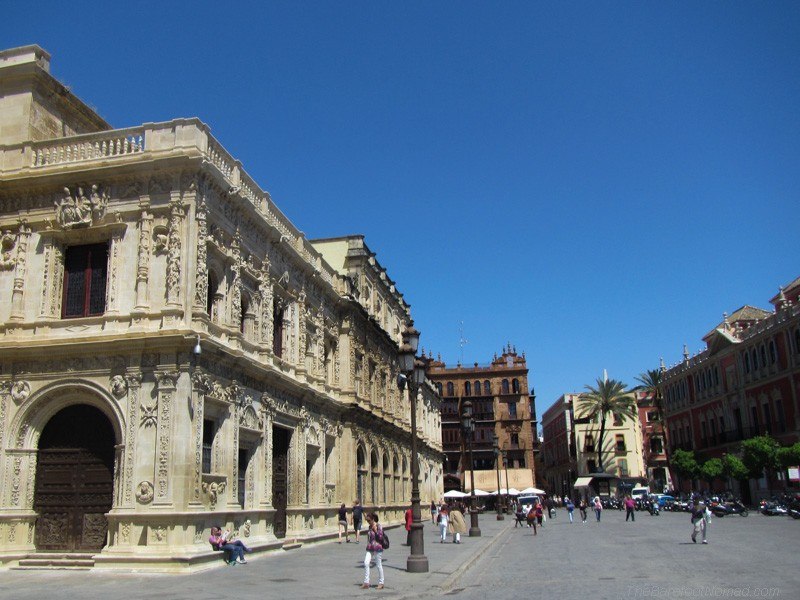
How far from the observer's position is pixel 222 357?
20141 millimetres

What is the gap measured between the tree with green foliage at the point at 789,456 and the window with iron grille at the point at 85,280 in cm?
3891

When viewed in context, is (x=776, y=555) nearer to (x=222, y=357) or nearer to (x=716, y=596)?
(x=716, y=596)

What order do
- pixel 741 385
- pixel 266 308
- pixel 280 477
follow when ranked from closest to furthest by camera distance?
1. pixel 266 308
2. pixel 280 477
3. pixel 741 385

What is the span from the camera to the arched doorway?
18891 millimetres

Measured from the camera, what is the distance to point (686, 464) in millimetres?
58812

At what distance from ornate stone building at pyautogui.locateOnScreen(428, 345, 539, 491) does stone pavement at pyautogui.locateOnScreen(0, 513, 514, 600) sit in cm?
6557

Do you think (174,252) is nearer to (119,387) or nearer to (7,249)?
(119,387)

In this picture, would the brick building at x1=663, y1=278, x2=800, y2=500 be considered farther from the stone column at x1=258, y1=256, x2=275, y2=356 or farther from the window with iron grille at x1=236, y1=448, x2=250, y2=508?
the window with iron grille at x1=236, y1=448, x2=250, y2=508

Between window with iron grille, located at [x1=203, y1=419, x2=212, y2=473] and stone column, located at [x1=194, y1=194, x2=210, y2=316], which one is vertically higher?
stone column, located at [x1=194, y1=194, x2=210, y2=316]

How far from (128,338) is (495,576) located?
10597 millimetres

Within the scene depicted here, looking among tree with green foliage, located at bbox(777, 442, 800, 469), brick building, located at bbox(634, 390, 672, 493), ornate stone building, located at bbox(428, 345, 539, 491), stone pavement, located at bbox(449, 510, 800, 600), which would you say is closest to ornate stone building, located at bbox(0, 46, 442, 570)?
stone pavement, located at bbox(449, 510, 800, 600)

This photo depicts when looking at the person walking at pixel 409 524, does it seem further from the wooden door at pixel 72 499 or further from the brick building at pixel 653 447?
the brick building at pixel 653 447

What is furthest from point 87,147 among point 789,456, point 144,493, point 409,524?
point 789,456

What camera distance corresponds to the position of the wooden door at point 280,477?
25208 mm
